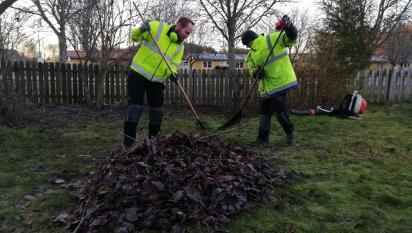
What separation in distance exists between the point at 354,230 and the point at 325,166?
1794mm

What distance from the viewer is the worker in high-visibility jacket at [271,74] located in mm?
5484

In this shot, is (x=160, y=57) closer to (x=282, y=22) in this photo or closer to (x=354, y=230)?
(x=282, y=22)

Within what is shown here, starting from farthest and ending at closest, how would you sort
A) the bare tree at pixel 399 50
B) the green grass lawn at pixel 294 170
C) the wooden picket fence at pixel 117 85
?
the bare tree at pixel 399 50 < the wooden picket fence at pixel 117 85 < the green grass lawn at pixel 294 170

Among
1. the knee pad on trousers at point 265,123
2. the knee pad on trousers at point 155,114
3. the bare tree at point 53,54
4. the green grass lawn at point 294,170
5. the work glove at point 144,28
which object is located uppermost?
the bare tree at point 53,54

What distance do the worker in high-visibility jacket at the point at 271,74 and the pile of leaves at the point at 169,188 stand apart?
2.04m

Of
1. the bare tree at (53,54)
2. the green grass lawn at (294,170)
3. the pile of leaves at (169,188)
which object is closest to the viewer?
the pile of leaves at (169,188)

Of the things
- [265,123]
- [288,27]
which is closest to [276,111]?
[265,123]

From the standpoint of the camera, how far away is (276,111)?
5633mm

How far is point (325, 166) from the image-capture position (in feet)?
14.8

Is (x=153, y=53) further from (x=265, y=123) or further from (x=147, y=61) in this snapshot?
(x=265, y=123)

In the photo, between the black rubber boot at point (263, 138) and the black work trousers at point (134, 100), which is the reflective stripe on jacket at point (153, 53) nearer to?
the black work trousers at point (134, 100)

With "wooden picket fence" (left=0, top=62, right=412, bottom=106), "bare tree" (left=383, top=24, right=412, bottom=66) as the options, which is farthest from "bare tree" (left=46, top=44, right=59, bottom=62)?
"bare tree" (left=383, top=24, right=412, bottom=66)

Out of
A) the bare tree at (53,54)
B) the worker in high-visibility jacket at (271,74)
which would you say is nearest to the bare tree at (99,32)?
the worker in high-visibility jacket at (271,74)

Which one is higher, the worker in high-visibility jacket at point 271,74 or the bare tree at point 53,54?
the bare tree at point 53,54
